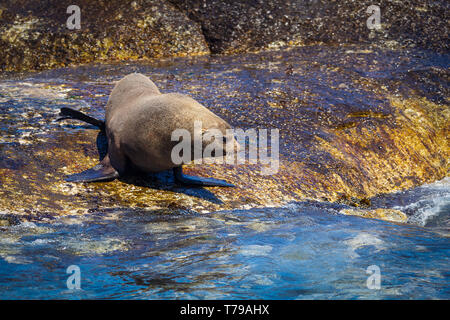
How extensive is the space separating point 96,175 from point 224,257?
1.72 meters

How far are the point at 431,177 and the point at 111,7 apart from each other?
601 cm

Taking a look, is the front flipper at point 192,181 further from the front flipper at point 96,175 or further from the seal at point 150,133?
the front flipper at point 96,175

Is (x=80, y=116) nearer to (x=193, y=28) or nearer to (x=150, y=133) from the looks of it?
(x=150, y=133)

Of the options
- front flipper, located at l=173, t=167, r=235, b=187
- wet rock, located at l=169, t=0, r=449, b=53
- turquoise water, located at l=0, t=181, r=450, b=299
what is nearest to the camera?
turquoise water, located at l=0, t=181, r=450, b=299

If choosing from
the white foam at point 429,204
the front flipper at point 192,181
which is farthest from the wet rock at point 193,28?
the front flipper at point 192,181

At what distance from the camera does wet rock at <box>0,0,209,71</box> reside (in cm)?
950

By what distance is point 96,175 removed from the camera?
201 inches

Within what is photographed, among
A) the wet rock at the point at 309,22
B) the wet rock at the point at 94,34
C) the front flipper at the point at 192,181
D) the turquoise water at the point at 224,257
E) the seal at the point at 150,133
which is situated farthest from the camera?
the wet rock at the point at 309,22

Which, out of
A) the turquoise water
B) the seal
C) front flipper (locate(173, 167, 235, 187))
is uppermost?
the seal

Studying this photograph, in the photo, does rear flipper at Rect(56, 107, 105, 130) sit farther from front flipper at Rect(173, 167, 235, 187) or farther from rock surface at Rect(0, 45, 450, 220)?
front flipper at Rect(173, 167, 235, 187)

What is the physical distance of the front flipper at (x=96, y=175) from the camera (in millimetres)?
5023

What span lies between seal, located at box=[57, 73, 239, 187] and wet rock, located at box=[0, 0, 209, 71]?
13.8ft

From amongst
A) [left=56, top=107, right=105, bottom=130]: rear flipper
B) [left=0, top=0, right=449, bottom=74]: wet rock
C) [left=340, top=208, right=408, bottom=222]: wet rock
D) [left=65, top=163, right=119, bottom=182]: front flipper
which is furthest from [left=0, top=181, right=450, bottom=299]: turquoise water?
[left=0, top=0, right=449, bottom=74]: wet rock

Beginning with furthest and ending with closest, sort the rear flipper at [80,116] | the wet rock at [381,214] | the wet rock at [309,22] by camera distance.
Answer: the wet rock at [309,22] < the rear flipper at [80,116] < the wet rock at [381,214]
